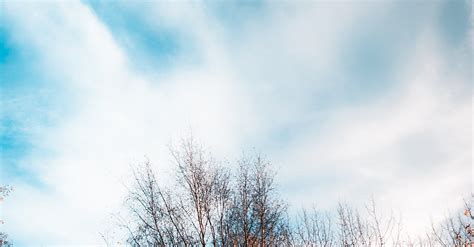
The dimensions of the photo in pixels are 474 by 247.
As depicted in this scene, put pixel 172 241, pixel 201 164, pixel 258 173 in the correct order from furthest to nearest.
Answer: pixel 258 173, pixel 201 164, pixel 172 241

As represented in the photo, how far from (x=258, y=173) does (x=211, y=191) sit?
2443 millimetres

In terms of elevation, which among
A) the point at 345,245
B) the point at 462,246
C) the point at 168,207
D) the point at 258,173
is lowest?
the point at 462,246

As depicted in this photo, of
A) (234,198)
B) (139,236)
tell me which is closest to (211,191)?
(234,198)

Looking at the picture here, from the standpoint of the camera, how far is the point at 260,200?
14.6 metres

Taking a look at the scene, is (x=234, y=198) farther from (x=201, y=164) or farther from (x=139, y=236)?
(x=139, y=236)

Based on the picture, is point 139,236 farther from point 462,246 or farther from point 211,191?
point 462,246

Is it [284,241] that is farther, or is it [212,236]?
[284,241]

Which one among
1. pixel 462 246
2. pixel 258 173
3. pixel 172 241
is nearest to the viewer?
pixel 462 246

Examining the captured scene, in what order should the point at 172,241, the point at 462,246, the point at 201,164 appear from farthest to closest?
the point at 201,164
the point at 172,241
the point at 462,246

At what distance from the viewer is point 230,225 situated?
13.8m

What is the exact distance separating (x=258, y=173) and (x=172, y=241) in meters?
4.50

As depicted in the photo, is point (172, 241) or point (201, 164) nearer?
point (172, 241)

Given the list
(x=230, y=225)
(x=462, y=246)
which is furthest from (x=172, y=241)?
(x=462, y=246)

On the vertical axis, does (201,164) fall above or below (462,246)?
above
